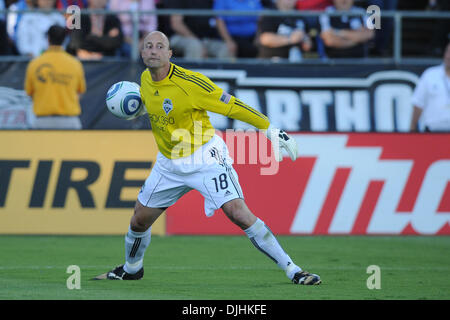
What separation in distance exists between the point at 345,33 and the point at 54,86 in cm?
487

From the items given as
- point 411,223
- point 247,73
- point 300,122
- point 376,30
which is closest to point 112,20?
point 247,73

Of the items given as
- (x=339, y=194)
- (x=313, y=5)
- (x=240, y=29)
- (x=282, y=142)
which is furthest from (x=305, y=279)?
(x=313, y=5)

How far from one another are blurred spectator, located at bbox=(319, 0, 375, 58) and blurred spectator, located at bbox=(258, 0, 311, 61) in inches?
13.4

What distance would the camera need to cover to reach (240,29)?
606 inches

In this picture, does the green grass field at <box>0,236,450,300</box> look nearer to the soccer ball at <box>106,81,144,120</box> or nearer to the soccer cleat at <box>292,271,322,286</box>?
the soccer cleat at <box>292,271,322,286</box>

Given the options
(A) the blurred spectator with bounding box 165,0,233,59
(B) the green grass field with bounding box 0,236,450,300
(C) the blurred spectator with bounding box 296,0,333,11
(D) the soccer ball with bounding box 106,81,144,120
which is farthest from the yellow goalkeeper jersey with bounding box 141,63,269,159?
(C) the blurred spectator with bounding box 296,0,333,11

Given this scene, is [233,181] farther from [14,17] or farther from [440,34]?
[440,34]

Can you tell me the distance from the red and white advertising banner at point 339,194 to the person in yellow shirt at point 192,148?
13.5 ft

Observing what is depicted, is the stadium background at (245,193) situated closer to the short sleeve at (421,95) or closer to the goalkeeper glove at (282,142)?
the short sleeve at (421,95)

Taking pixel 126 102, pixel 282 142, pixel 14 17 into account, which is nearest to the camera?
pixel 282 142

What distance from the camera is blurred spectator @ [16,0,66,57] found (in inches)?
570

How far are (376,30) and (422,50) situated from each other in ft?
5.29

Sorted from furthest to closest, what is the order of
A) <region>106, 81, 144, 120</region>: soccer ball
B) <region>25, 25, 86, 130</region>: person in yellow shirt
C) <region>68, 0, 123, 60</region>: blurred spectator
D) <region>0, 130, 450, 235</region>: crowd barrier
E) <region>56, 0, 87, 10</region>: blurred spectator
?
1. <region>56, 0, 87, 10</region>: blurred spectator
2. <region>68, 0, 123, 60</region>: blurred spectator
3. <region>25, 25, 86, 130</region>: person in yellow shirt
4. <region>0, 130, 450, 235</region>: crowd barrier
5. <region>106, 81, 144, 120</region>: soccer ball

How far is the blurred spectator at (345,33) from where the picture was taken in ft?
49.5
